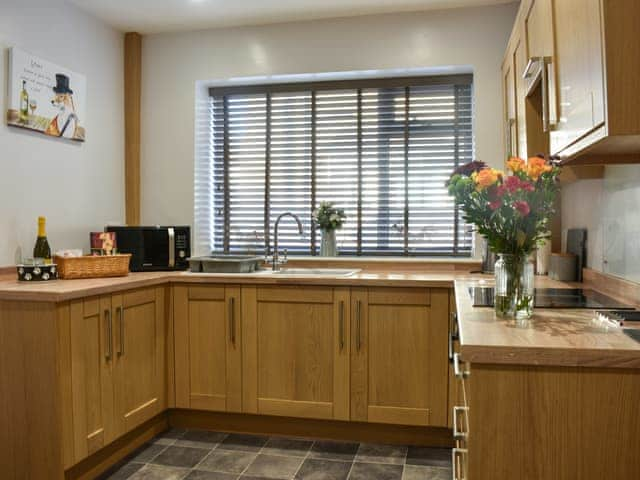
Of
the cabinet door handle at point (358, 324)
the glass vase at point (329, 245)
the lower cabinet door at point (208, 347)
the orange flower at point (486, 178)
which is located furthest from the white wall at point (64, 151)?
the orange flower at point (486, 178)

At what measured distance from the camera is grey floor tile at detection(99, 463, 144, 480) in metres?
2.68

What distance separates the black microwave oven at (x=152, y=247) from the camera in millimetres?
3432

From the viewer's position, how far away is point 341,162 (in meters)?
3.90

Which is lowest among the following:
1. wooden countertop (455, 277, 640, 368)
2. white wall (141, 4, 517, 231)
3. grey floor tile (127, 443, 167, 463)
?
grey floor tile (127, 443, 167, 463)

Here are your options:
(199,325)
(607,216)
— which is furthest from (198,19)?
(607,216)

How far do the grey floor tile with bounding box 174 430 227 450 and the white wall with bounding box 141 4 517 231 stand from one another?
4.63 ft

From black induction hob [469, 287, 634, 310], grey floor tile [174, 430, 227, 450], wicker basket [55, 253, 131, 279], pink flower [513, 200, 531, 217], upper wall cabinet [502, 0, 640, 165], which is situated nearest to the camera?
upper wall cabinet [502, 0, 640, 165]

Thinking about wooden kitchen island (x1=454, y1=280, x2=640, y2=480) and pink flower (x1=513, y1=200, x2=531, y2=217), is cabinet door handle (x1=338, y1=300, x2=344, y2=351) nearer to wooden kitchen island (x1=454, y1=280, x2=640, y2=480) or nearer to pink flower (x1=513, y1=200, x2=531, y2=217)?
pink flower (x1=513, y1=200, x2=531, y2=217)

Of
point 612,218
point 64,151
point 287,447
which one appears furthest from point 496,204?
point 64,151

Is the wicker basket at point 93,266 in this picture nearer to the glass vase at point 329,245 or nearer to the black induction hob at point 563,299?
the glass vase at point 329,245

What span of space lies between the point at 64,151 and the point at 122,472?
177 cm

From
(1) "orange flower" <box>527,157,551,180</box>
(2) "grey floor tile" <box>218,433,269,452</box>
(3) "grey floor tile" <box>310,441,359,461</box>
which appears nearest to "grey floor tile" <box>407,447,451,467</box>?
(3) "grey floor tile" <box>310,441,359,461</box>

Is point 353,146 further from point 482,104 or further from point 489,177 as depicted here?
point 489,177

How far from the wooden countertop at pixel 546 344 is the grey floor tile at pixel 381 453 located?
153 centimetres
